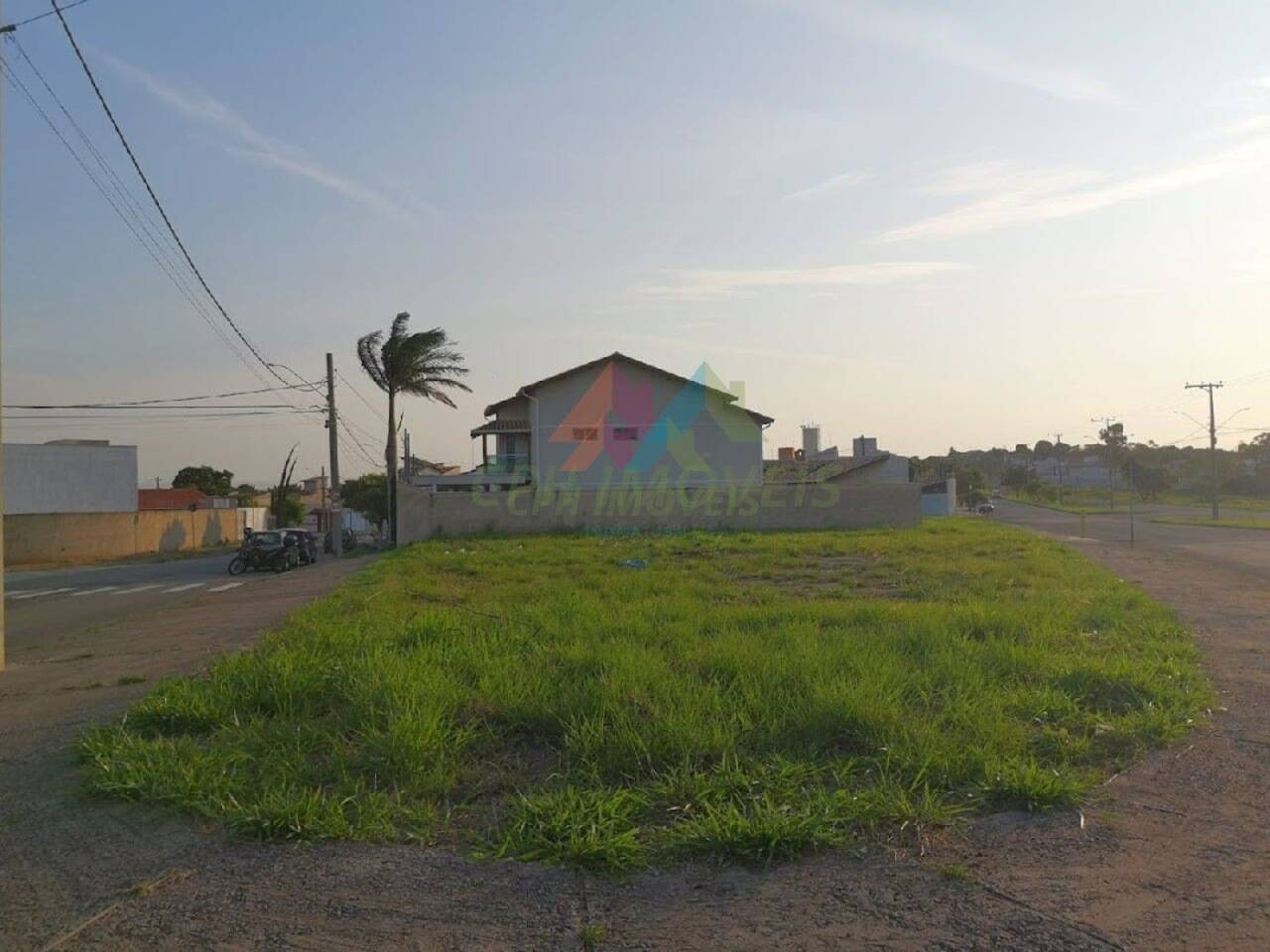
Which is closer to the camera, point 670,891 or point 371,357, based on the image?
point 670,891

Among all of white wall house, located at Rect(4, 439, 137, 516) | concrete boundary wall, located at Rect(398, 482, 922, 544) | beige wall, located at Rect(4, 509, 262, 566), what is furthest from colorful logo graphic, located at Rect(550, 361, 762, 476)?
white wall house, located at Rect(4, 439, 137, 516)

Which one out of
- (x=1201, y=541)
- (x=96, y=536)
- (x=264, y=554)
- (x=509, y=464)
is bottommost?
(x=1201, y=541)

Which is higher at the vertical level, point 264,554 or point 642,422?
point 642,422

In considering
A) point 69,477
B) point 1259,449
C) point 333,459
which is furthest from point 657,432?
point 1259,449

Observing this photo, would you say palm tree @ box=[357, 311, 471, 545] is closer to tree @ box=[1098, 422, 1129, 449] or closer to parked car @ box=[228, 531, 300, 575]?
parked car @ box=[228, 531, 300, 575]

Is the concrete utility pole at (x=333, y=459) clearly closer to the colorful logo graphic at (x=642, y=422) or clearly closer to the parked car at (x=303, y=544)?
the parked car at (x=303, y=544)

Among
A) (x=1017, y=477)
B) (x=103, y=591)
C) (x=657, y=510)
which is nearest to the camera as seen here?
(x=103, y=591)

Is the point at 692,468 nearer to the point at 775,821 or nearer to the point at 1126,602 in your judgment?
the point at 1126,602

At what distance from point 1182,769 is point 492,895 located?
4285 mm

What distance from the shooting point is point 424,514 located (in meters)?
35.3

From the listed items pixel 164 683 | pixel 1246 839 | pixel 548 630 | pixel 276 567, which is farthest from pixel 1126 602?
pixel 276 567

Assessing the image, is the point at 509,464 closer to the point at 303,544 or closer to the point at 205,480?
the point at 303,544

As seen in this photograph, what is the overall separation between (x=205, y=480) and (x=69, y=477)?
146ft

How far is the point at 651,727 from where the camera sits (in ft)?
20.8
